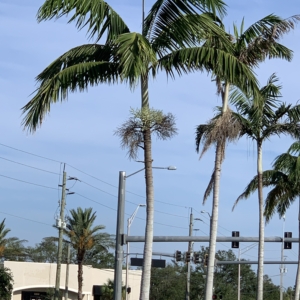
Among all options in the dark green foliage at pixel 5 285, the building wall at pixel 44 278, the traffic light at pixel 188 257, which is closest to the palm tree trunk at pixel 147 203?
the traffic light at pixel 188 257

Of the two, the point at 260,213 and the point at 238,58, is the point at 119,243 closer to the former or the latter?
the point at 238,58

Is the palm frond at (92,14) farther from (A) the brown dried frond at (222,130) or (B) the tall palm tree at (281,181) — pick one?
(B) the tall palm tree at (281,181)

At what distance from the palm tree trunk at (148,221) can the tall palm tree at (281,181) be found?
13833 millimetres

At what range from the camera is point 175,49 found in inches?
521

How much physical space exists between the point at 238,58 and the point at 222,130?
2133 millimetres

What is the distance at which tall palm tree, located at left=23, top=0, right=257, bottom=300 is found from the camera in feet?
40.7

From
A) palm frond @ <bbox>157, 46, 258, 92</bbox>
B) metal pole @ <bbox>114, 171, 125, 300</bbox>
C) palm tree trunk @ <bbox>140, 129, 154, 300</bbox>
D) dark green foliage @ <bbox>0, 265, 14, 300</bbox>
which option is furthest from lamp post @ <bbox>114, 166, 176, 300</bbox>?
dark green foliage @ <bbox>0, 265, 14, 300</bbox>

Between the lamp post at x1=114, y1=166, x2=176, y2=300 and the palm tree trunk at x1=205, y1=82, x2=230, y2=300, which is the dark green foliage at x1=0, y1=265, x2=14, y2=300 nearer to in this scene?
the palm tree trunk at x1=205, y1=82, x2=230, y2=300

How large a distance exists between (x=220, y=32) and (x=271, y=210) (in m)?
16.4

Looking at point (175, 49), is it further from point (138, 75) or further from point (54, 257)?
point (54, 257)

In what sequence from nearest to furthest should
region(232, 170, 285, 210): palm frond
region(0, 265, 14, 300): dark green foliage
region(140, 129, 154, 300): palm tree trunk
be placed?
region(140, 129, 154, 300): palm tree trunk → region(232, 170, 285, 210): palm frond → region(0, 265, 14, 300): dark green foliage

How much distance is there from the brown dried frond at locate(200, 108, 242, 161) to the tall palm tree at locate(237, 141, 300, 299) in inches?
359

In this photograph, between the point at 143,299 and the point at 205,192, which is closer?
the point at 143,299

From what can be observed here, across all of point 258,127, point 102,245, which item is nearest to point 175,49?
point 258,127
